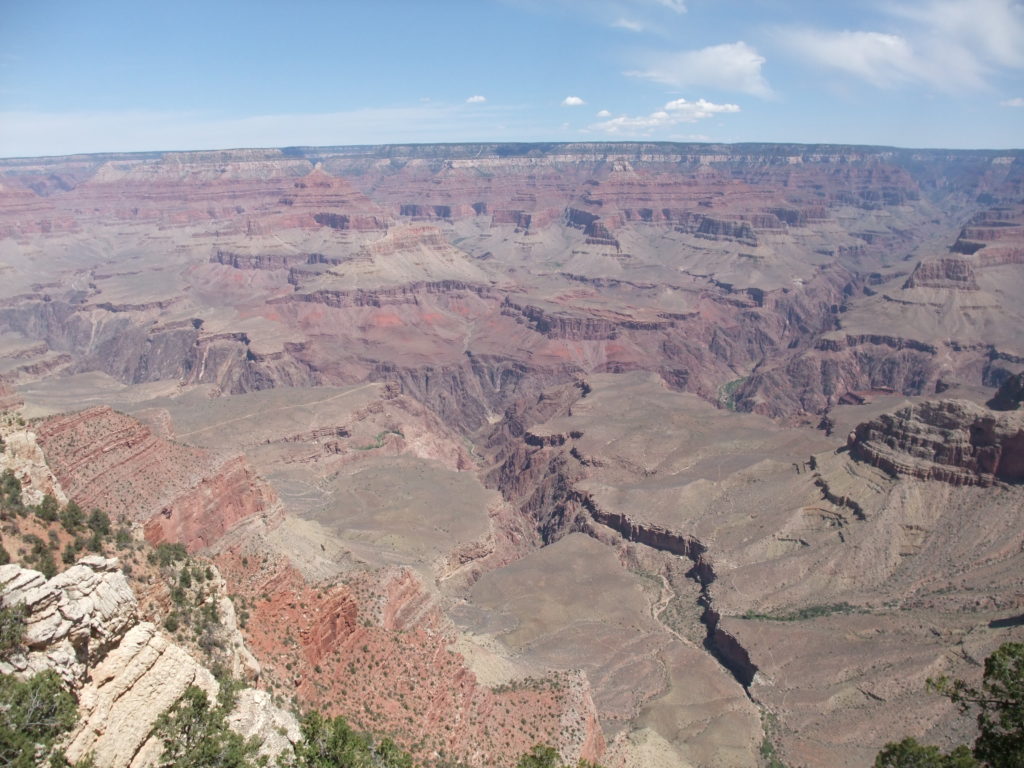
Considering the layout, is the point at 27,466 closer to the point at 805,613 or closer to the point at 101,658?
the point at 101,658

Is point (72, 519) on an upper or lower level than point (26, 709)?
lower

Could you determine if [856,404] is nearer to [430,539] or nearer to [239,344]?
[430,539]

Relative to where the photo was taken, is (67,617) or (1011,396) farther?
(1011,396)

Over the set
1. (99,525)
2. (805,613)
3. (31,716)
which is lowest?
(805,613)

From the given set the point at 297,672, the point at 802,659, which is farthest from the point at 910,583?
the point at 297,672

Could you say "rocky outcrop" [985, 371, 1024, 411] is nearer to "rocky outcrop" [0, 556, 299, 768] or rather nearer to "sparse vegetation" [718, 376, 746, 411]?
"sparse vegetation" [718, 376, 746, 411]

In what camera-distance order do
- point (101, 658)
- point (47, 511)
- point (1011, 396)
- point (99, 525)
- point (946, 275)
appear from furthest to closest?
point (946, 275)
point (1011, 396)
point (99, 525)
point (47, 511)
point (101, 658)

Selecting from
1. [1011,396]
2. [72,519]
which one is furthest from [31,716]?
[1011,396]

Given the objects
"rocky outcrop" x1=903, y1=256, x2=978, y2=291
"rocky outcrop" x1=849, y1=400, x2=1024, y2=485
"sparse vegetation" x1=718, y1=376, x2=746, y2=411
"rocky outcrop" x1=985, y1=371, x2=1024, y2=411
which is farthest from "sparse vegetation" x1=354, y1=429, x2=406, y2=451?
"rocky outcrop" x1=903, y1=256, x2=978, y2=291

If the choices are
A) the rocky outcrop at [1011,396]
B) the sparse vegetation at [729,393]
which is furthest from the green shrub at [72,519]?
the sparse vegetation at [729,393]
